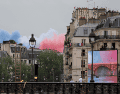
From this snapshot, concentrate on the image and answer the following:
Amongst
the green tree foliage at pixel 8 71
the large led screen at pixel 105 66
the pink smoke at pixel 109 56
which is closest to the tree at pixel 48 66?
the green tree foliage at pixel 8 71

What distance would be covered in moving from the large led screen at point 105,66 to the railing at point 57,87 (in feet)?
68.1

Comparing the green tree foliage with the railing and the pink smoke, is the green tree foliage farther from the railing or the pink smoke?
the railing

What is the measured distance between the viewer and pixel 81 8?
59.5 metres

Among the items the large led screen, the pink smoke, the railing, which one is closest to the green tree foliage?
the large led screen

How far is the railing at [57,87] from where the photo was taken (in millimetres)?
14195

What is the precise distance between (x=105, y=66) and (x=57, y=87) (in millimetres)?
24510

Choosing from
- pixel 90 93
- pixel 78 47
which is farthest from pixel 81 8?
pixel 90 93

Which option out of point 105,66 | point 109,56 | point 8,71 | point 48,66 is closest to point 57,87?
point 109,56

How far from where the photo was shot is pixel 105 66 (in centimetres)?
3756

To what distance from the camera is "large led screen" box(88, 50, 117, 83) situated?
116ft

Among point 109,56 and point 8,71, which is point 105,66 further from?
point 8,71

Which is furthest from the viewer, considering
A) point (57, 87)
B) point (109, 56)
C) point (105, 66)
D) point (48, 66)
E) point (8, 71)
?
point (48, 66)

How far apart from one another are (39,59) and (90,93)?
6288 cm

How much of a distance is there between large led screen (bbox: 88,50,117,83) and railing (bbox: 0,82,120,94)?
20.8 metres
